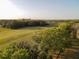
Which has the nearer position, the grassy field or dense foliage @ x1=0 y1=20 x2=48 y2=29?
the grassy field

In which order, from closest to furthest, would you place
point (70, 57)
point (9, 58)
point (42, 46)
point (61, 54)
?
point (9, 58) → point (70, 57) → point (61, 54) → point (42, 46)

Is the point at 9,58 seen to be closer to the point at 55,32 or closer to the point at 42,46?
the point at 42,46

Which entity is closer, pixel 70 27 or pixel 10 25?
pixel 70 27

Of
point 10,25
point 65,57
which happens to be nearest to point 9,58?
point 65,57

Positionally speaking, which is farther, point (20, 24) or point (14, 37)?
point (20, 24)

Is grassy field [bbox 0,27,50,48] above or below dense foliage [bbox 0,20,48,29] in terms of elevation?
below

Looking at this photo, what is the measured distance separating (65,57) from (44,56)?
3.00 meters

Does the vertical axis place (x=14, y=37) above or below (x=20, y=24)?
below

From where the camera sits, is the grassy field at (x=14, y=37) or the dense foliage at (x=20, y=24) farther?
the dense foliage at (x=20, y=24)

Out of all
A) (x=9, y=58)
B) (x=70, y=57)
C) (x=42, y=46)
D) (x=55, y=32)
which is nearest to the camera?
(x=9, y=58)

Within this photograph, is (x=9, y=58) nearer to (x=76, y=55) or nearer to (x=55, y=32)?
(x=76, y=55)

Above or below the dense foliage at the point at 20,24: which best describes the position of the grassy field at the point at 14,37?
below

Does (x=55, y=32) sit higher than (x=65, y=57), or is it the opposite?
(x=55, y=32)

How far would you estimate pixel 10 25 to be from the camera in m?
62.5
